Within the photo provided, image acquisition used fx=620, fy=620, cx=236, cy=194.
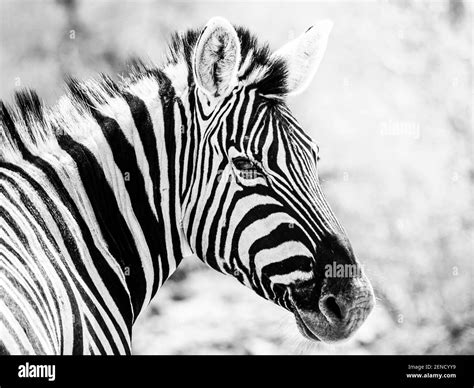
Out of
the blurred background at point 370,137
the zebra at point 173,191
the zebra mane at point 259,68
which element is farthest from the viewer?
the blurred background at point 370,137

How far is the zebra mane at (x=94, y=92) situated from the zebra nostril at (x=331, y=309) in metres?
0.94

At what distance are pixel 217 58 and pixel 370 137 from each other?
2607 mm

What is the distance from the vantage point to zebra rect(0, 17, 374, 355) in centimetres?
248

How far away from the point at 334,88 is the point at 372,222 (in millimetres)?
1177

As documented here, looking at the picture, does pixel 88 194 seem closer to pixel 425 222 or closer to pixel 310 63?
pixel 310 63

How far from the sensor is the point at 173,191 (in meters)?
2.77

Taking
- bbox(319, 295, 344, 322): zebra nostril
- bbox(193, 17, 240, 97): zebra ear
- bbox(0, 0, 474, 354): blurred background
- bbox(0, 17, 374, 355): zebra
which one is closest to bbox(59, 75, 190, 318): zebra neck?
bbox(0, 17, 374, 355): zebra

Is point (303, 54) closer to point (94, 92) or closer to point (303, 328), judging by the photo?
point (94, 92)

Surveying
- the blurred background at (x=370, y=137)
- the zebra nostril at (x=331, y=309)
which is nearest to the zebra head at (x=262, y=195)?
the zebra nostril at (x=331, y=309)

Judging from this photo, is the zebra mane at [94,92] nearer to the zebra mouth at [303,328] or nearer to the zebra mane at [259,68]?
the zebra mane at [259,68]

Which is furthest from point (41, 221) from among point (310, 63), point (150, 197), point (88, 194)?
point (310, 63)

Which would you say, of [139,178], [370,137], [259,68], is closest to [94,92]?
[139,178]

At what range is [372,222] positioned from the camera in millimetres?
5258

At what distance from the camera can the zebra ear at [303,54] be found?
9.34ft
